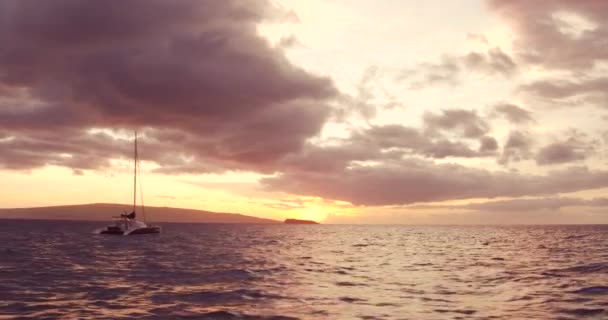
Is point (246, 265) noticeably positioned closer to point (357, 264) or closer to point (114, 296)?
Answer: point (357, 264)

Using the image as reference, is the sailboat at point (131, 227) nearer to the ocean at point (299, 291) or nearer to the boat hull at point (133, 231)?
the boat hull at point (133, 231)

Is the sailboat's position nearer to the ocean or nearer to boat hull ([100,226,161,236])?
boat hull ([100,226,161,236])

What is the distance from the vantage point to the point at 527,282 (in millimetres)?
35844

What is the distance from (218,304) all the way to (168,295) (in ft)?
13.7

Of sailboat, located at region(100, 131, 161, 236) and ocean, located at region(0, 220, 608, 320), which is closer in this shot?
ocean, located at region(0, 220, 608, 320)

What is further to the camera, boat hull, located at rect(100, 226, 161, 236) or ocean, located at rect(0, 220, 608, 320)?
boat hull, located at rect(100, 226, 161, 236)

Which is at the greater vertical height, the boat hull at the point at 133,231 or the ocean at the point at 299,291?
the ocean at the point at 299,291

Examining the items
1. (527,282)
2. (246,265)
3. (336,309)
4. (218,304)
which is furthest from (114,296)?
(527,282)

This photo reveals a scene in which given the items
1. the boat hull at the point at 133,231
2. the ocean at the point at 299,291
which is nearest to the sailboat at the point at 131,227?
the boat hull at the point at 133,231

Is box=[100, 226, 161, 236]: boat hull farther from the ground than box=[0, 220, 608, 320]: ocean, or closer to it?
closer to it

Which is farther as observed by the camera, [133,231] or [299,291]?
[133,231]

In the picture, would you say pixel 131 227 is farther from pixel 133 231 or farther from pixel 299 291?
pixel 299 291

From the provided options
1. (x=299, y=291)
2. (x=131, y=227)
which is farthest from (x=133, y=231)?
(x=299, y=291)

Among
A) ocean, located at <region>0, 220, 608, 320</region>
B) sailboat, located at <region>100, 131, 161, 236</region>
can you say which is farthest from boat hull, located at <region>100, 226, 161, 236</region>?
ocean, located at <region>0, 220, 608, 320</region>
